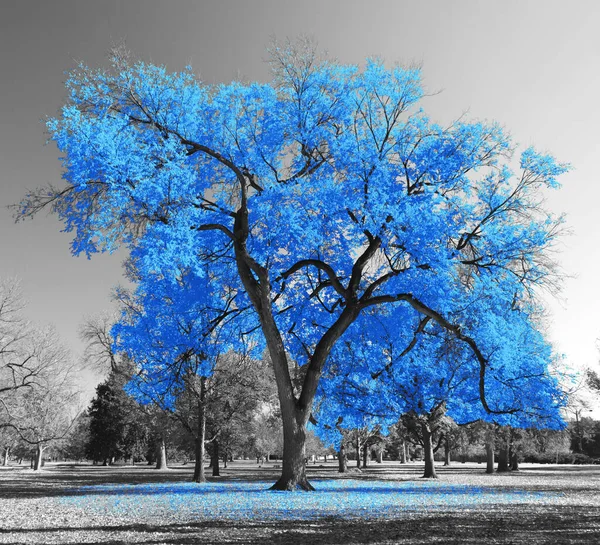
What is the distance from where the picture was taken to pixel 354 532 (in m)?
7.77

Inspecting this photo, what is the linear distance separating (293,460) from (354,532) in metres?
8.82

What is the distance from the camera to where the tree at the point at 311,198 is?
15.5 m


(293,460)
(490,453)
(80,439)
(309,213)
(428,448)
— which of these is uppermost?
(309,213)

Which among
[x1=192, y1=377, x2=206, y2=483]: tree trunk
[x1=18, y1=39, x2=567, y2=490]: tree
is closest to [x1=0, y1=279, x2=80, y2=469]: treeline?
[x1=192, y1=377, x2=206, y2=483]: tree trunk

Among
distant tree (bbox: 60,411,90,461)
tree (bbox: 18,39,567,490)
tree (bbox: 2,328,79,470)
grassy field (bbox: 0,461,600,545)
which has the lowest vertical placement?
distant tree (bbox: 60,411,90,461)

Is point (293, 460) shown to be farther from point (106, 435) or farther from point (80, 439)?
point (80, 439)

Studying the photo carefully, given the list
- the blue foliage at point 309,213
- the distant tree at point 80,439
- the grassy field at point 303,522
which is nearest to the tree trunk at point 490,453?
the blue foliage at point 309,213

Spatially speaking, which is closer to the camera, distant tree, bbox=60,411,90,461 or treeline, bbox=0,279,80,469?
treeline, bbox=0,279,80,469

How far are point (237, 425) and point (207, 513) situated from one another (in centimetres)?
2381

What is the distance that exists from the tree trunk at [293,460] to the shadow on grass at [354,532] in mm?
7061

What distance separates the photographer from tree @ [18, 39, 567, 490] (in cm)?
1546

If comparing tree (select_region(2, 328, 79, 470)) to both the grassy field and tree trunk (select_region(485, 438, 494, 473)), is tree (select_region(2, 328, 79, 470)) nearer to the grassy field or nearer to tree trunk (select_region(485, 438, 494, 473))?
the grassy field

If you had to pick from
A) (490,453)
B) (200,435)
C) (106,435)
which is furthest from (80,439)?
(490,453)

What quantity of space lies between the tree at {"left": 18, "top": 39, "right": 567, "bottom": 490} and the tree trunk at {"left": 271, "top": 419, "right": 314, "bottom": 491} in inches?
1.7
